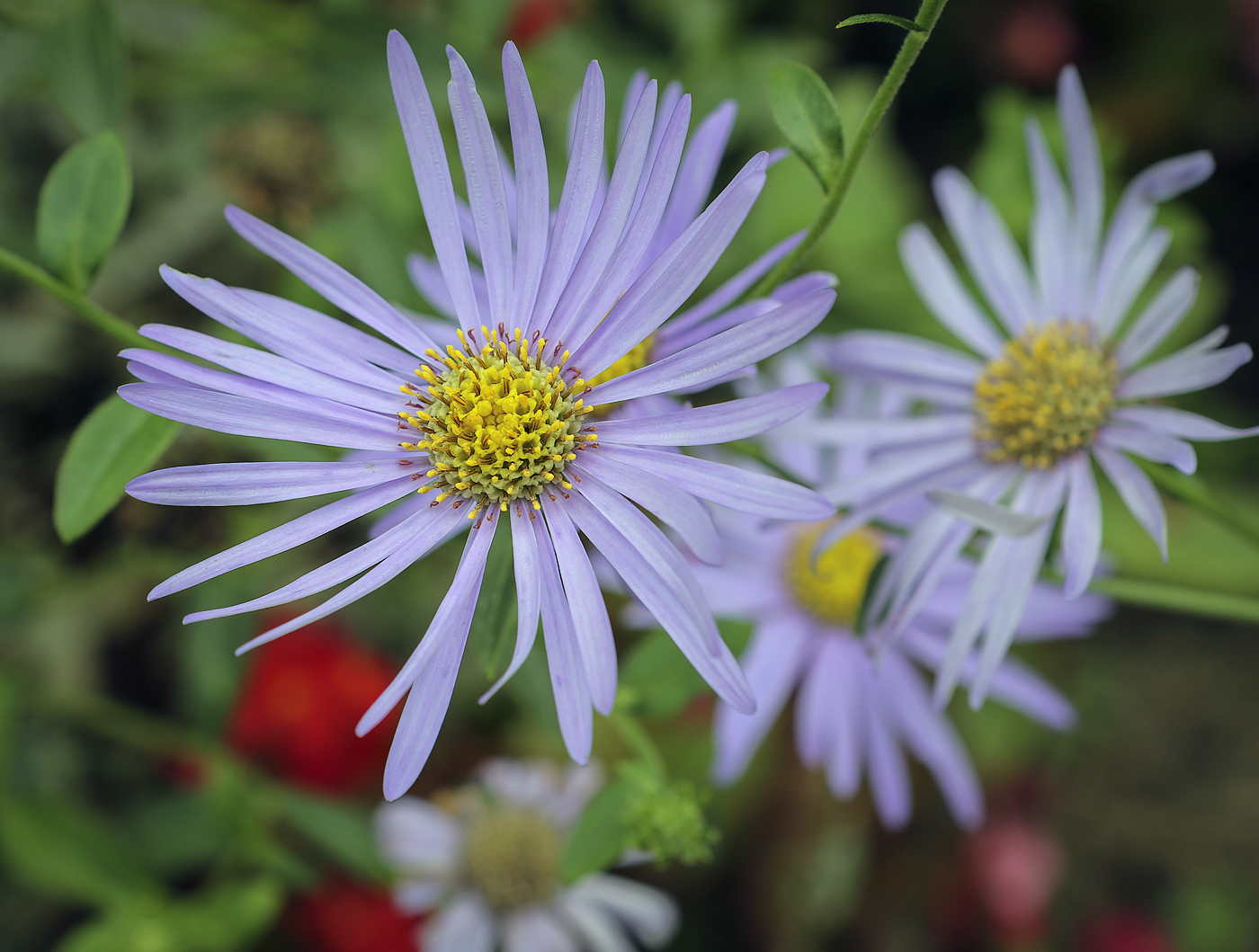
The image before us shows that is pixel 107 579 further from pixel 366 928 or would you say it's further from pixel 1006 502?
pixel 1006 502

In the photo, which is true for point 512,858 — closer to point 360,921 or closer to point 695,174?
point 360,921

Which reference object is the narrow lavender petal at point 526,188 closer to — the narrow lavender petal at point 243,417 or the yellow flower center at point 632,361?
the yellow flower center at point 632,361

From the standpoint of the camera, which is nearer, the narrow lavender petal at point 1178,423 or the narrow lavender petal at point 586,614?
the narrow lavender petal at point 586,614

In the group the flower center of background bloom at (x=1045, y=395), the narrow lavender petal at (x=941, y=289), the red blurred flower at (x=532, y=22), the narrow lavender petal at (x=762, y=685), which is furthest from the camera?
the red blurred flower at (x=532, y=22)

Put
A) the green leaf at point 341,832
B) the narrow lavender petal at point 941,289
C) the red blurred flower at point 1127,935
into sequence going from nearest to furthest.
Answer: the narrow lavender petal at point 941,289 < the green leaf at point 341,832 < the red blurred flower at point 1127,935

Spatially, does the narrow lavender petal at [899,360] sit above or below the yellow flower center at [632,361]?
above

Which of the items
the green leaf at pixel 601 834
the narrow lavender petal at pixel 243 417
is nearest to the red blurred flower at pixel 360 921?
the green leaf at pixel 601 834

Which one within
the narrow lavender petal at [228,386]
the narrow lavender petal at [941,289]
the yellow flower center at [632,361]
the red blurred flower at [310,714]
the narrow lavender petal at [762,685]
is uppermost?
the narrow lavender petal at [941,289]

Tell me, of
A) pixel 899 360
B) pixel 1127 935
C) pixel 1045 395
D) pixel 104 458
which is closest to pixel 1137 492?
pixel 1045 395

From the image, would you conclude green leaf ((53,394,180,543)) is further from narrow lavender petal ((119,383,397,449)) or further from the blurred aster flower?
the blurred aster flower
